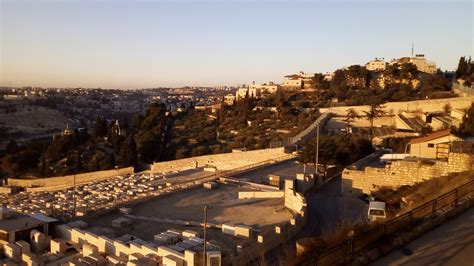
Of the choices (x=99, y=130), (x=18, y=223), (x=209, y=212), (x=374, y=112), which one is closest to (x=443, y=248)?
(x=209, y=212)

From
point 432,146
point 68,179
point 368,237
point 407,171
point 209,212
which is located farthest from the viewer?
point 68,179

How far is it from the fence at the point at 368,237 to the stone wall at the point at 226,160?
1703cm

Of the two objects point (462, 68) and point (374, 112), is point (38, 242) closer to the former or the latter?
point (374, 112)

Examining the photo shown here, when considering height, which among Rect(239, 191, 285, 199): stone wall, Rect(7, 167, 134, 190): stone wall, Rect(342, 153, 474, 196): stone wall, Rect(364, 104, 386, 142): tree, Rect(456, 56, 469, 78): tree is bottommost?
Rect(7, 167, 134, 190): stone wall

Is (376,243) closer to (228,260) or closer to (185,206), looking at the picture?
(228,260)

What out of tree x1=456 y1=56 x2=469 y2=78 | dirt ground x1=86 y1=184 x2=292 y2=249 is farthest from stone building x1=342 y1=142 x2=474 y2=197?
tree x1=456 y1=56 x2=469 y2=78

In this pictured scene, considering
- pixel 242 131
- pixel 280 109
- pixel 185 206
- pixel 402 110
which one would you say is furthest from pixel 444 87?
pixel 185 206

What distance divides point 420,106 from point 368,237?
3150cm

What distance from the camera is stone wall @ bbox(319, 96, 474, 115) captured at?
32.1m

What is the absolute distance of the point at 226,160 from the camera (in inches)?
1077

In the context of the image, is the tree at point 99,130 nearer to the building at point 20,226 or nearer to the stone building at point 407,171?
the building at point 20,226

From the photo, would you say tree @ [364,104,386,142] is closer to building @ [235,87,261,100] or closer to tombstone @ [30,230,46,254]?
building @ [235,87,261,100]

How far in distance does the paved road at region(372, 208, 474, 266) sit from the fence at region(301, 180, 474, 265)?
1.13 feet

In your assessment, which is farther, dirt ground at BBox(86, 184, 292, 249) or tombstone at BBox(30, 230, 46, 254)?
dirt ground at BBox(86, 184, 292, 249)
